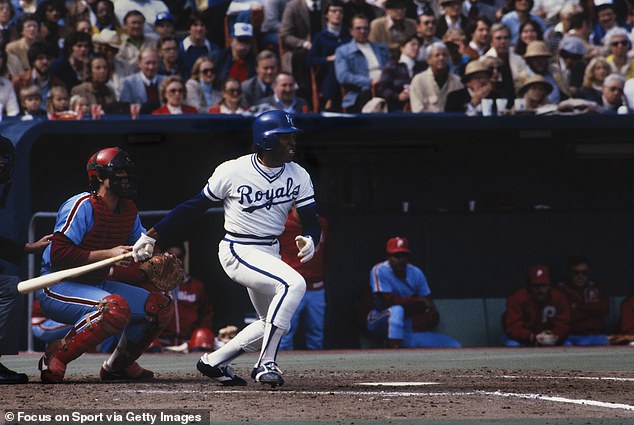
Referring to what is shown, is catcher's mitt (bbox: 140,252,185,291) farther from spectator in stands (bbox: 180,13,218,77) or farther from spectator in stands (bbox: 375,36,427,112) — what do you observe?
spectator in stands (bbox: 180,13,218,77)

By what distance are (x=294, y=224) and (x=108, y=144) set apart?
82.4 inches

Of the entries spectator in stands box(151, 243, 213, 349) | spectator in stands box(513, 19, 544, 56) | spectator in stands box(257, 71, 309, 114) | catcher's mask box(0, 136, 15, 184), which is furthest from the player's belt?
spectator in stands box(513, 19, 544, 56)

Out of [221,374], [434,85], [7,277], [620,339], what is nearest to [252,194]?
[221,374]

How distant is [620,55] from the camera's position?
13102 millimetres

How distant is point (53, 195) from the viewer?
39.7 feet

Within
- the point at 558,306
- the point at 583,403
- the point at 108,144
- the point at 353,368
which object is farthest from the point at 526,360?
the point at 108,144

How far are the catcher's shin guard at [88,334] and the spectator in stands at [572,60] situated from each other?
7.15 m

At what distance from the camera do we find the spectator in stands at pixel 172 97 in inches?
458

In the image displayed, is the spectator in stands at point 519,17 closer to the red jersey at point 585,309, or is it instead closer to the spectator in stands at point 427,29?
the spectator in stands at point 427,29

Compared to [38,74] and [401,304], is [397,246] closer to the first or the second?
[401,304]

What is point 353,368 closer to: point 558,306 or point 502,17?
point 558,306

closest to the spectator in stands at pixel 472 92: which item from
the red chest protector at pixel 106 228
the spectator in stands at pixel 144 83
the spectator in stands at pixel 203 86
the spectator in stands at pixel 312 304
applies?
the spectator in stands at pixel 312 304

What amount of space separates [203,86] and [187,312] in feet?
7.57

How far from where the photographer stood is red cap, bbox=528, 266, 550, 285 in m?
12.0
